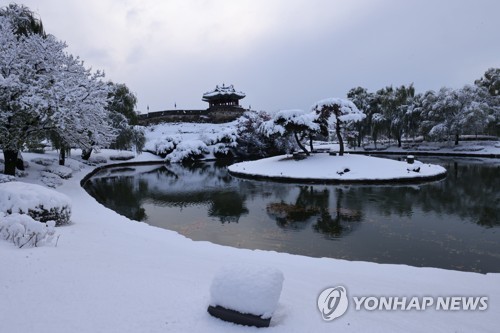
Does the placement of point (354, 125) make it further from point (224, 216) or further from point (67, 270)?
point (67, 270)

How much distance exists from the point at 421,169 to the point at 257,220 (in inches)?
691

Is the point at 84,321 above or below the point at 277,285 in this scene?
below

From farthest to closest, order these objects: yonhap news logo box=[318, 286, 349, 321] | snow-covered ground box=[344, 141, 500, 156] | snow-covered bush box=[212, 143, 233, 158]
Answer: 1. snow-covered bush box=[212, 143, 233, 158]
2. snow-covered ground box=[344, 141, 500, 156]
3. yonhap news logo box=[318, 286, 349, 321]

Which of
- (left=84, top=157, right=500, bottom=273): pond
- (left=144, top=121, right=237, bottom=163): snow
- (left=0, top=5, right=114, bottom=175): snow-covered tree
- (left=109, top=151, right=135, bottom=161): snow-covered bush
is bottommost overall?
(left=84, top=157, right=500, bottom=273): pond

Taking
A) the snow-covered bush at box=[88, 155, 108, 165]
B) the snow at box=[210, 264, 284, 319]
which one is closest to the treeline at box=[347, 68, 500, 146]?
the snow-covered bush at box=[88, 155, 108, 165]

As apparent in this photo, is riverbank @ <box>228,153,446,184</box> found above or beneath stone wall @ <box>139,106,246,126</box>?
beneath

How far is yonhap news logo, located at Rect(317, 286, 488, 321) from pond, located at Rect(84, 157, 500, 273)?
3.31 meters

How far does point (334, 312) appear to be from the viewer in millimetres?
4793

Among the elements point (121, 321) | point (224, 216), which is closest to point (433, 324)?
point (121, 321)

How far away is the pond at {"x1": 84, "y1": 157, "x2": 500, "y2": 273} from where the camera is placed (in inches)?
394

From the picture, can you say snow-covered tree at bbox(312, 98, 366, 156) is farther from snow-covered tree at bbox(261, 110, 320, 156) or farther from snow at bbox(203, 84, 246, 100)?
snow at bbox(203, 84, 246, 100)

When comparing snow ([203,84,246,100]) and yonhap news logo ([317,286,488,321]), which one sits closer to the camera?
yonhap news logo ([317,286,488,321])

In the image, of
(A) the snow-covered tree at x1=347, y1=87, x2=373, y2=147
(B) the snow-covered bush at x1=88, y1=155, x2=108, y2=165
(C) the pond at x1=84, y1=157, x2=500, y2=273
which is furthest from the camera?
(A) the snow-covered tree at x1=347, y1=87, x2=373, y2=147

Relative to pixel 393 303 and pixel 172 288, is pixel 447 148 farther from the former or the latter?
pixel 172 288
